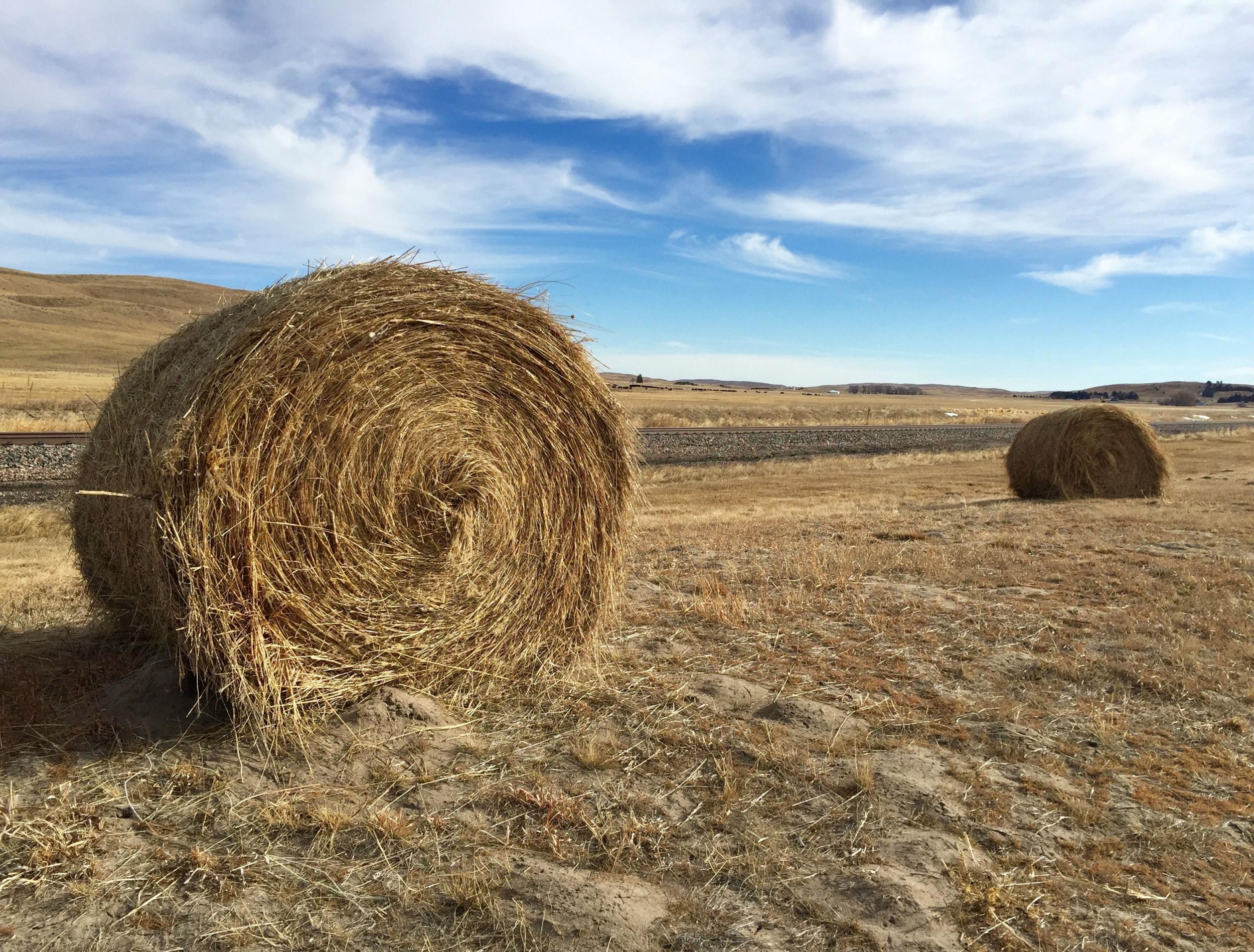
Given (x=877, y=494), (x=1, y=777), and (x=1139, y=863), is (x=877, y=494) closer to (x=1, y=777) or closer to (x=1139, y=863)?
(x=1139, y=863)

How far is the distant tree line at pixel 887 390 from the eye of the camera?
158000mm

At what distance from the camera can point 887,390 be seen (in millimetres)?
170250

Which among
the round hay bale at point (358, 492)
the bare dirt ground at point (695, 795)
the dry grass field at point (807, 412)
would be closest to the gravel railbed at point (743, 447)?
the dry grass field at point (807, 412)

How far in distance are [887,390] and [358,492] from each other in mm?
173929

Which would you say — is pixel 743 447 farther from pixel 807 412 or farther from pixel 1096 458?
pixel 807 412

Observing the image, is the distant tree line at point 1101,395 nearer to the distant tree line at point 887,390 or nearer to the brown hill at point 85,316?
the distant tree line at point 887,390

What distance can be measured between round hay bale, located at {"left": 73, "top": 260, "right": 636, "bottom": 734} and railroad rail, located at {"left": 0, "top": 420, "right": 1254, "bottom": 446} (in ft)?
30.2

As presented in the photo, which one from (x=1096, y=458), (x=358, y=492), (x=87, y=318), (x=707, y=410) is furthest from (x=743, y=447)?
(x=87, y=318)

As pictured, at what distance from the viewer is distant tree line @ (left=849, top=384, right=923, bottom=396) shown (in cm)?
15800

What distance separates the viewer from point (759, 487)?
19.1 metres

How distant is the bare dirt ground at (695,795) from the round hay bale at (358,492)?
37 cm

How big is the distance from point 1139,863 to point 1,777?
197 inches

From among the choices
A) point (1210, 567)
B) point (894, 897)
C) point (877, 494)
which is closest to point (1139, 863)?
point (894, 897)

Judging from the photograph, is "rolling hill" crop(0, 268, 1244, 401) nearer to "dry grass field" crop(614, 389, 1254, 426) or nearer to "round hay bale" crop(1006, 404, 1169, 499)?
"dry grass field" crop(614, 389, 1254, 426)
